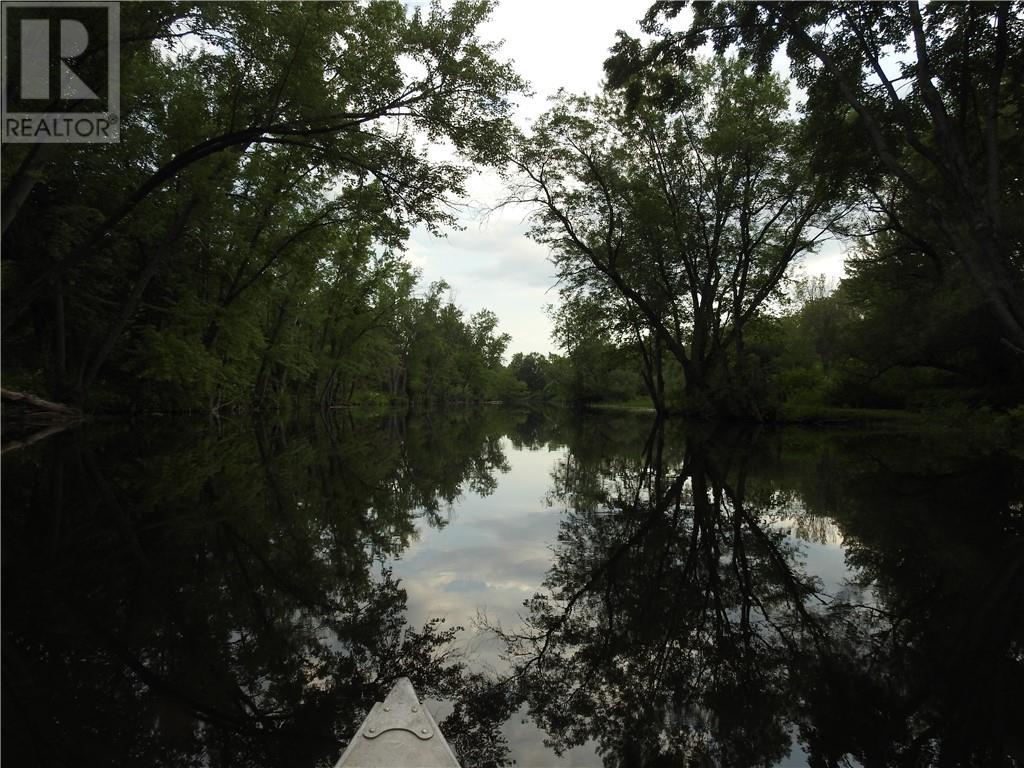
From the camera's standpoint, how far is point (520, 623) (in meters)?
4.51

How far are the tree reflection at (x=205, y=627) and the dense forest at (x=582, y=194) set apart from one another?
8285mm

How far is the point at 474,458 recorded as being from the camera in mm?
16859

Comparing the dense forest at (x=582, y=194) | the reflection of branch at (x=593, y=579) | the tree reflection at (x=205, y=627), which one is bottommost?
the reflection of branch at (x=593, y=579)

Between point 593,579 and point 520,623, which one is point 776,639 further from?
point 520,623

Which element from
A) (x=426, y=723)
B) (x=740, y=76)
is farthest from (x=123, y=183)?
(x=740, y=76)

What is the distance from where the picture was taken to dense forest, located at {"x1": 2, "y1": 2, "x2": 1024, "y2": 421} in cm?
1151

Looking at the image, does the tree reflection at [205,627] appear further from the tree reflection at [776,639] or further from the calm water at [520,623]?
the tree reflection at [776,639]

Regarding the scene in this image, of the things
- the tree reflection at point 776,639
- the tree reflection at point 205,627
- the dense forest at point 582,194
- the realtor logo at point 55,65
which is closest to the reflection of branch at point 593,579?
the tree reflection at point 776,639

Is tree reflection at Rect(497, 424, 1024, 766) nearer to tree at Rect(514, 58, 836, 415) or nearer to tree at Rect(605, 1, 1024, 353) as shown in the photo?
tree at Rect(605, 1, 1024, 353)

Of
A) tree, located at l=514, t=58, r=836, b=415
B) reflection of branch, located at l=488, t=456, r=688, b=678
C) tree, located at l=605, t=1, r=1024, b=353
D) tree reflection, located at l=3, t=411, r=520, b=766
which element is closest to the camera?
tree reflection, located at l=3, t=411, r=520, b=766

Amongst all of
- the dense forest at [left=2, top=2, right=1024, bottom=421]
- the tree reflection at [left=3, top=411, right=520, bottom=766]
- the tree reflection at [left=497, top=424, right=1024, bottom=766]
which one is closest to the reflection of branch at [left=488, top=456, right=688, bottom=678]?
the tree reflection at [left=497, top=424, right=1024, bottom=766]

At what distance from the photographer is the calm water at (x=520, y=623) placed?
294cm

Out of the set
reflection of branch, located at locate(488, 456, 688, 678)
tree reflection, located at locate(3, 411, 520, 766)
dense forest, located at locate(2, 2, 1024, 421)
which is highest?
dense forest, located at locate(2, 2, 1024, 421)

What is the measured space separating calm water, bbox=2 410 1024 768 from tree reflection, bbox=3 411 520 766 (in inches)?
0.8
